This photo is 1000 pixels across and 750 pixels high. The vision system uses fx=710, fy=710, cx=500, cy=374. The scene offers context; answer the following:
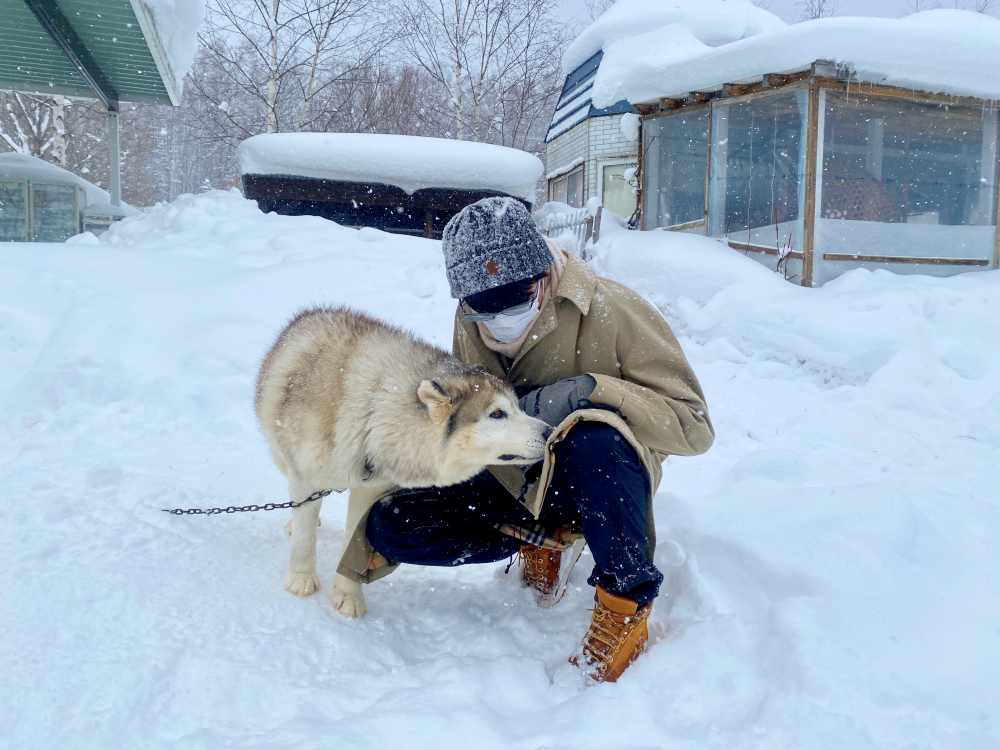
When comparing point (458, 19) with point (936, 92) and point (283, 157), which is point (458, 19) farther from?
point (936, 92)

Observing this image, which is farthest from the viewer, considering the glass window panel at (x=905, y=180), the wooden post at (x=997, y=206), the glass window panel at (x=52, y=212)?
the glass window panel at (x=52, y=212)

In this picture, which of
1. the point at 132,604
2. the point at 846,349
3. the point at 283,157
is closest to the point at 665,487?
the point at 132,604

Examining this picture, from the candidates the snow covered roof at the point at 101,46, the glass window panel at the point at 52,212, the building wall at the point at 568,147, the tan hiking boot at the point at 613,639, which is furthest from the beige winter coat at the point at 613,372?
the building wall at the point at 568,147

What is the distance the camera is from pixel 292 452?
2572mm

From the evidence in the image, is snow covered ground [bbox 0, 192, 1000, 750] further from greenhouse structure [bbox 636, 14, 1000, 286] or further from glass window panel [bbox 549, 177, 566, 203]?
glass window panel [bbox 549, 177, 566, 203]

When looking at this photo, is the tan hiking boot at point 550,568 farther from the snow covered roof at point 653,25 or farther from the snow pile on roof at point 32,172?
the snow covered roof at point 653,25

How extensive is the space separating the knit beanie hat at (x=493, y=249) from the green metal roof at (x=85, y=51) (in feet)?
25.2

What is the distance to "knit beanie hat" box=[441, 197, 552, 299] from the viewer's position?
2.19m

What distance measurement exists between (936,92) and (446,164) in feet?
20.3

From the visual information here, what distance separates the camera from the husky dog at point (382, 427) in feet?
7.88

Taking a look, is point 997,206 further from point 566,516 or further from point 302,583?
point 302,583

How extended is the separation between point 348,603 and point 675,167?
31.8ft

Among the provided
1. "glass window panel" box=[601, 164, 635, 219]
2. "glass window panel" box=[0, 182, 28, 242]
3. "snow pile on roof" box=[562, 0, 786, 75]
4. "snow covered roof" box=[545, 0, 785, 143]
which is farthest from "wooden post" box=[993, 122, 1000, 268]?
"glass window panel" box=[0, 182, 28, 242]

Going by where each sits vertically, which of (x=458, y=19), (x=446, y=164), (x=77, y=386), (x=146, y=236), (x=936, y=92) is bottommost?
(x=77, y=386)
